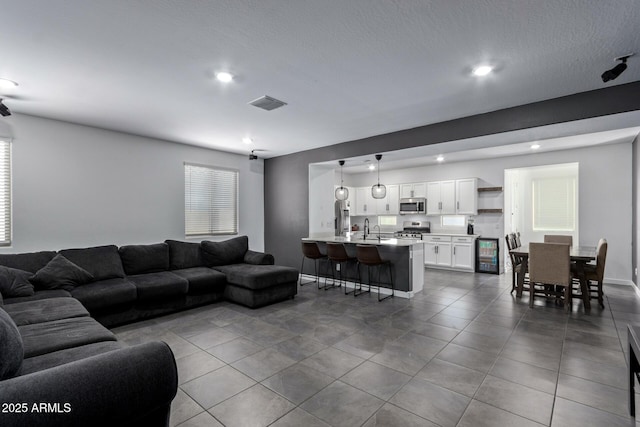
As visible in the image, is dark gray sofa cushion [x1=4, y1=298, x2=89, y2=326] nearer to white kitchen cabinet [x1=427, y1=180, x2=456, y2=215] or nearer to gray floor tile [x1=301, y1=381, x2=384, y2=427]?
gray floor tile [x1=301, y1=381, x2=384, y2=427]

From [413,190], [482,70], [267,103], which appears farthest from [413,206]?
[267,103]

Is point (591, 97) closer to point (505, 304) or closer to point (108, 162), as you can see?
point (505, 304)

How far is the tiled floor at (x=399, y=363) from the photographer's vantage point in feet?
6.75

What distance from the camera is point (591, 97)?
10.9ft

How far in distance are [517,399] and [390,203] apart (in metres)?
6.79

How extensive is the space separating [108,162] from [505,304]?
6492 mm

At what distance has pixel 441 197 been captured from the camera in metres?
7.80

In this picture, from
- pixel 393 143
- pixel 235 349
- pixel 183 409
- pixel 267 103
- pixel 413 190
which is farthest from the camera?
pixel 413 190

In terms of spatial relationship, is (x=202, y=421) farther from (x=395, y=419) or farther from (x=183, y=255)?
(x=183, y=255)

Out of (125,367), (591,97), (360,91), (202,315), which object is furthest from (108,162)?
(591,97)

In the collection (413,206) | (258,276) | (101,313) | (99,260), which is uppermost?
(413,206)

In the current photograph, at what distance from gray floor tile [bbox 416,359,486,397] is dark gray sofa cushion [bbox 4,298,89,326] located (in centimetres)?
312

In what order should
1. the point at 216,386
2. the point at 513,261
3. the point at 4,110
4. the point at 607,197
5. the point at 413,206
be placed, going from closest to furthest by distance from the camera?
the point at 216,386 → the point at 4,110 → the point at 513,261 → the point at 607,197 → the point at 413,206

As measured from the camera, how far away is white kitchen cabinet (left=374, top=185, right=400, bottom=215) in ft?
28.2
